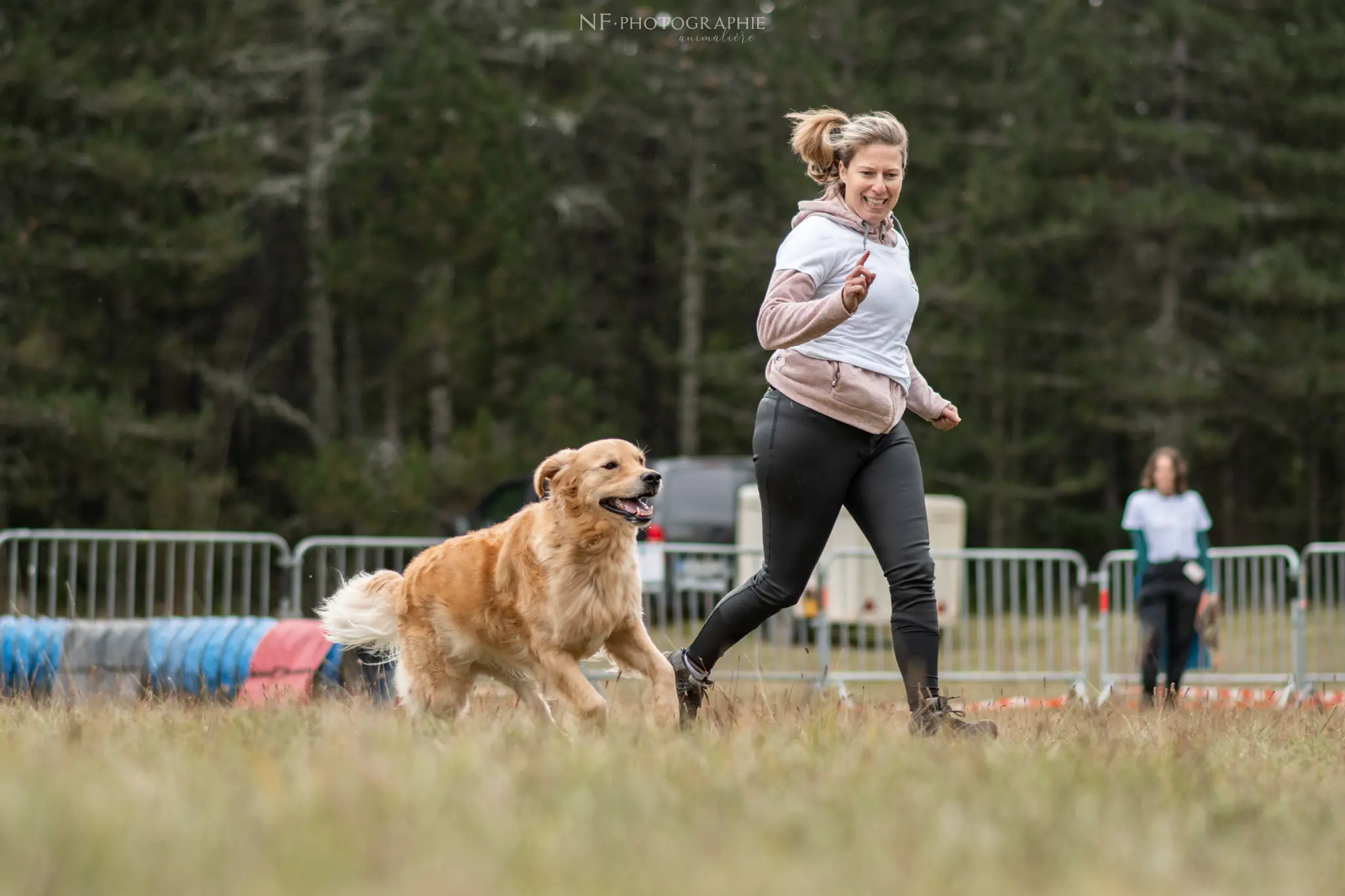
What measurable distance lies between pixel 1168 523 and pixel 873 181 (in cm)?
497

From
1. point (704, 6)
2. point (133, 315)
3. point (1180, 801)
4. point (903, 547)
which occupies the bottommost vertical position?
point (1180, 801)

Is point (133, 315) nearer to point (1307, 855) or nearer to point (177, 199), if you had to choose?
point (177, 199)

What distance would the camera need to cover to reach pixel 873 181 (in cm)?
496

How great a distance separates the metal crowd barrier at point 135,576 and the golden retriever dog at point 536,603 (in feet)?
15.0

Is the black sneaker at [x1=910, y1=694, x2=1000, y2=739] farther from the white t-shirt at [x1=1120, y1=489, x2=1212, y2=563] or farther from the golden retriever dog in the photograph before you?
the white t-shirt at [x1=1120, y1=489, x2=1212, y2=563]

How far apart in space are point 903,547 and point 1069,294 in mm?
21328

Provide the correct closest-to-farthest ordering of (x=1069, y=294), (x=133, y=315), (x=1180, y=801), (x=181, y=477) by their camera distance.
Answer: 1. (x=1180, y=801)
2. (x=181, y=477)
3. (x=133, y=315)
4. (x=1069, y=294)

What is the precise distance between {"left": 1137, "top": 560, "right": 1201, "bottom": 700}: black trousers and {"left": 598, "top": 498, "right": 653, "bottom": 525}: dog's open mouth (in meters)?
4.27

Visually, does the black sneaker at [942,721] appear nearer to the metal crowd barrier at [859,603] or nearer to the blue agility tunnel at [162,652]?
the blue agility tunnel at [162,652]

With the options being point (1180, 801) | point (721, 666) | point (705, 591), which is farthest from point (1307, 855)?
point (705, 591)

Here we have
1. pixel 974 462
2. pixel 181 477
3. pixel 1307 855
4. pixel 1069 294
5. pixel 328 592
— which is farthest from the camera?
pixel 1069 294

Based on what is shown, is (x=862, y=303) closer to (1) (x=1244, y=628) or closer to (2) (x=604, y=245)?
(1) (x=1244, y=628)

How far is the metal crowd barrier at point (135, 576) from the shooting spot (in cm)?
1155

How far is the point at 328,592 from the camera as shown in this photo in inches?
516
